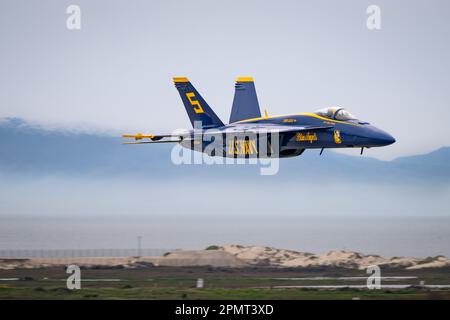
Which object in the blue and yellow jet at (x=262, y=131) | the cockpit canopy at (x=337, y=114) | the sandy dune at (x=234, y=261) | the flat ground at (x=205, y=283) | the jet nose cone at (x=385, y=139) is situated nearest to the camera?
the flat ground at (x=205, y=283)

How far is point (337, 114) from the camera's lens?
156 feet

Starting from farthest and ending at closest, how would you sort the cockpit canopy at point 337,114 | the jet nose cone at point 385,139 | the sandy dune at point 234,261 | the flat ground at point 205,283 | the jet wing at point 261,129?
1. the sandy dune at point 234,261
2. the jet wing at point 261,129
3. the cockpit canopy at point 337,114
4. the jet nose cone at point 385,139
5. the flat ground at point 205,283

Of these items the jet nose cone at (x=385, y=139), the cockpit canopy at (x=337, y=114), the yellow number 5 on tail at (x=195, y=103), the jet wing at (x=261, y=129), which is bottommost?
the jet nose cone at (x=385, y=139)

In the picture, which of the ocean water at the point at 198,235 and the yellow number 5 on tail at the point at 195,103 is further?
the ocean water at the point at 198,235

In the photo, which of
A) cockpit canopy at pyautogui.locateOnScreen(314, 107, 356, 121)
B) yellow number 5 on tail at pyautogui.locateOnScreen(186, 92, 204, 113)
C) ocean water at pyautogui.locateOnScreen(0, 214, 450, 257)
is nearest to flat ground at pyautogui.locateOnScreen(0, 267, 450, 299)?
cockpit canopy at pyautogui.locateOnScreen(314, 107, 356, 121)

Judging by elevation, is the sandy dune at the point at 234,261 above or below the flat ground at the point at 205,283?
above

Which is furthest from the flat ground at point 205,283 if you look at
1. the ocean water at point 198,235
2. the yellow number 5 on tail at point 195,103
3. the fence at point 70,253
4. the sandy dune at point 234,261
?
the ocean water at point 198,235

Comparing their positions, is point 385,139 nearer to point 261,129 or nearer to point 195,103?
point 261,129

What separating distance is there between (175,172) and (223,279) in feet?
103

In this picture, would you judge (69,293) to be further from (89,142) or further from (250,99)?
(89,142)

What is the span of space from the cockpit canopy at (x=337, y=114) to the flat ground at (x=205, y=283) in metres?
9.45

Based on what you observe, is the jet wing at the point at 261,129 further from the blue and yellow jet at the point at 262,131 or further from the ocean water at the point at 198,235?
the ocean water at the point at 198,235

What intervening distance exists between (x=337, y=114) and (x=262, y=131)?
446cm

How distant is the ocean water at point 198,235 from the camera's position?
71625 millimetres
